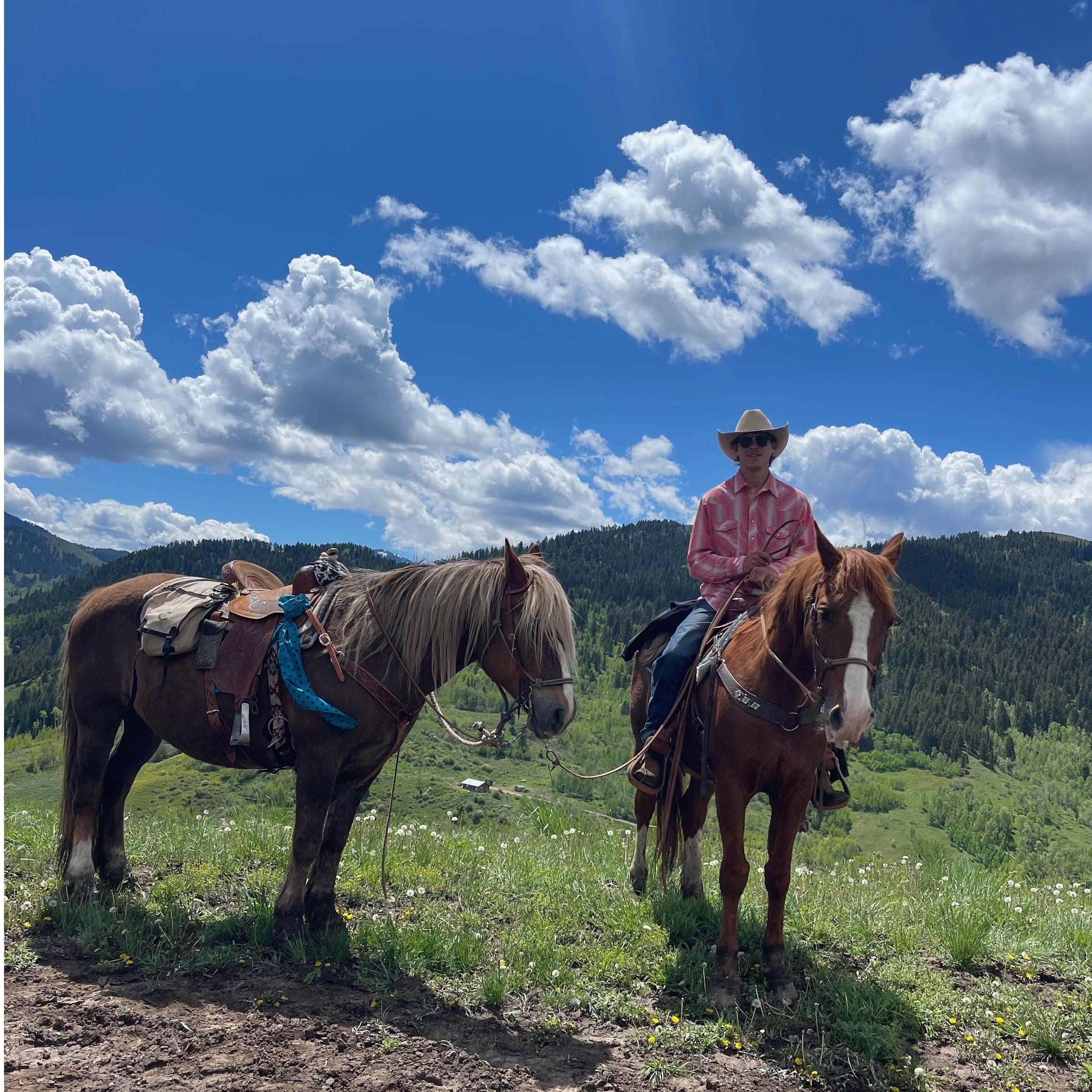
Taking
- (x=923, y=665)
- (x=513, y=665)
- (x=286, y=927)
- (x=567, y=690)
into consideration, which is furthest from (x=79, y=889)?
(x=923, y=665)

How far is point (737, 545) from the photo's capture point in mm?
6906

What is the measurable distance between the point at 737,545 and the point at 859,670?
2290 mm

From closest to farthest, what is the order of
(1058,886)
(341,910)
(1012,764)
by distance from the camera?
1. (341,910)
2. (1058,886)
3. (1012,764)

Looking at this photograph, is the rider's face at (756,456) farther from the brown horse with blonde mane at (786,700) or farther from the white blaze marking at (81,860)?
the white blaze marking at (81,860)

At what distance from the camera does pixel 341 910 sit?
6.47m

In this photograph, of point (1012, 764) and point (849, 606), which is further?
point (1012, 764)

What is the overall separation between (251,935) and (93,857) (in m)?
1.89

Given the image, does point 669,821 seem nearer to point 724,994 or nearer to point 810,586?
point 724,994

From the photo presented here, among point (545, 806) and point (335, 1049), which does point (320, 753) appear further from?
point (545, 806)

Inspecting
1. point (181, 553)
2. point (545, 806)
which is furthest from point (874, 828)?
point (181, 553)

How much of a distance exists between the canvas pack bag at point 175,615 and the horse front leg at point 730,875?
433 centimetres

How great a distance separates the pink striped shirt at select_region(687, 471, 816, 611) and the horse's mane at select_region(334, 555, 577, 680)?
155cm

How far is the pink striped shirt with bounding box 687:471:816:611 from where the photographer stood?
6742mm

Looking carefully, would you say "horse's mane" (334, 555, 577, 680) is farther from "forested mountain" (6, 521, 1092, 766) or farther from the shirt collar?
"forested mountain" (6, 521, 1092, 766)
